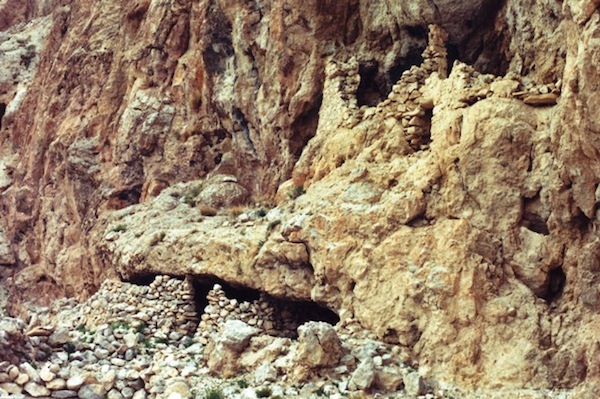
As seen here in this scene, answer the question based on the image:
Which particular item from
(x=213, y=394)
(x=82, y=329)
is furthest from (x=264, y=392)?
(x=82, y=329)

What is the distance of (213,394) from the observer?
34.1 feet

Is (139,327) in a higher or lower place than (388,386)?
lower

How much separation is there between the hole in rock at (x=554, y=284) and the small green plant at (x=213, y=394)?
463 cm

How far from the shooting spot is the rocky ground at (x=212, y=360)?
10055mm

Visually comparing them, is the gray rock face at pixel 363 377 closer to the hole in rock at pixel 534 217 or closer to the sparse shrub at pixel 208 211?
the hole in rock at pixel 534 217

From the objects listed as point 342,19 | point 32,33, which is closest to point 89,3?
point 32,33

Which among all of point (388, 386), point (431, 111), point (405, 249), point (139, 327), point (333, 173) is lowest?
point (139, 327)

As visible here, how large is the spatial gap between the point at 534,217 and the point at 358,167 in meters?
3.33

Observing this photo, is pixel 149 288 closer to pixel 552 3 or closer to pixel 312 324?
pixel 312 324

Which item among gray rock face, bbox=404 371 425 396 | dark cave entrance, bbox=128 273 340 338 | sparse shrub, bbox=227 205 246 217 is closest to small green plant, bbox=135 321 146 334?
dark cave entrance, bbox=128 273 340 338

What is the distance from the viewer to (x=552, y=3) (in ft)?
36.8

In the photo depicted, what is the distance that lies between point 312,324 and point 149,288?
498 cm

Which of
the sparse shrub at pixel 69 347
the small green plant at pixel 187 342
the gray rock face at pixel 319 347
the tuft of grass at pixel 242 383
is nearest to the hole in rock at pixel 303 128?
the small green plant at pixel 187 342

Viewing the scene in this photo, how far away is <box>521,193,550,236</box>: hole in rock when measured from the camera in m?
10.1
